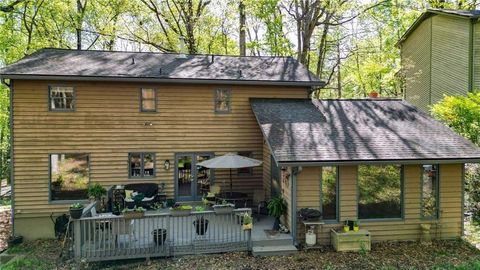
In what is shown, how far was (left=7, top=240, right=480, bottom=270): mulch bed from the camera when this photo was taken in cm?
779

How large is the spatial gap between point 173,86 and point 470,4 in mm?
23390

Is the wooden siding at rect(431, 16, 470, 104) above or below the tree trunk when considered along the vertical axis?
below

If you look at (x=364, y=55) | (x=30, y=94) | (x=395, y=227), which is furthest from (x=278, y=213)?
(x=364, y=55)

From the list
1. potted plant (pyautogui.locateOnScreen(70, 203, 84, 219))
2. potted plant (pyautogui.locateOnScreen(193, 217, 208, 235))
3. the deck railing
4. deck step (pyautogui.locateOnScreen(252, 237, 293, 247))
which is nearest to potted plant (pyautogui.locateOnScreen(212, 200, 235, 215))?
the deck railing

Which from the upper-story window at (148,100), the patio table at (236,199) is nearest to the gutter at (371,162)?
the patio table at (236,199)

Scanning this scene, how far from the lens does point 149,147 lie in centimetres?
1192

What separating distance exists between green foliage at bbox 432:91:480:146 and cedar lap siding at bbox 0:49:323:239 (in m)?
4.88

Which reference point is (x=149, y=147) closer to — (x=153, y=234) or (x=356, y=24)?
(x=153, y=234)

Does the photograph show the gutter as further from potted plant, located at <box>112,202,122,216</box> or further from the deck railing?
potted plant, located at <box>112,202,122,216</box>

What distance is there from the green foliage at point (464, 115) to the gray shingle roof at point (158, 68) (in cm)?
485

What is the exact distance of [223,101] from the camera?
487 inches

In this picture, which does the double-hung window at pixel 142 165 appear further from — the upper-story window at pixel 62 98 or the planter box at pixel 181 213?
the planter box at pixel 181 213

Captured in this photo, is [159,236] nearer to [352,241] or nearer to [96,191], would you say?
[96,191]

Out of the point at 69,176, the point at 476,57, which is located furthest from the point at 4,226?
the point at 476,57
